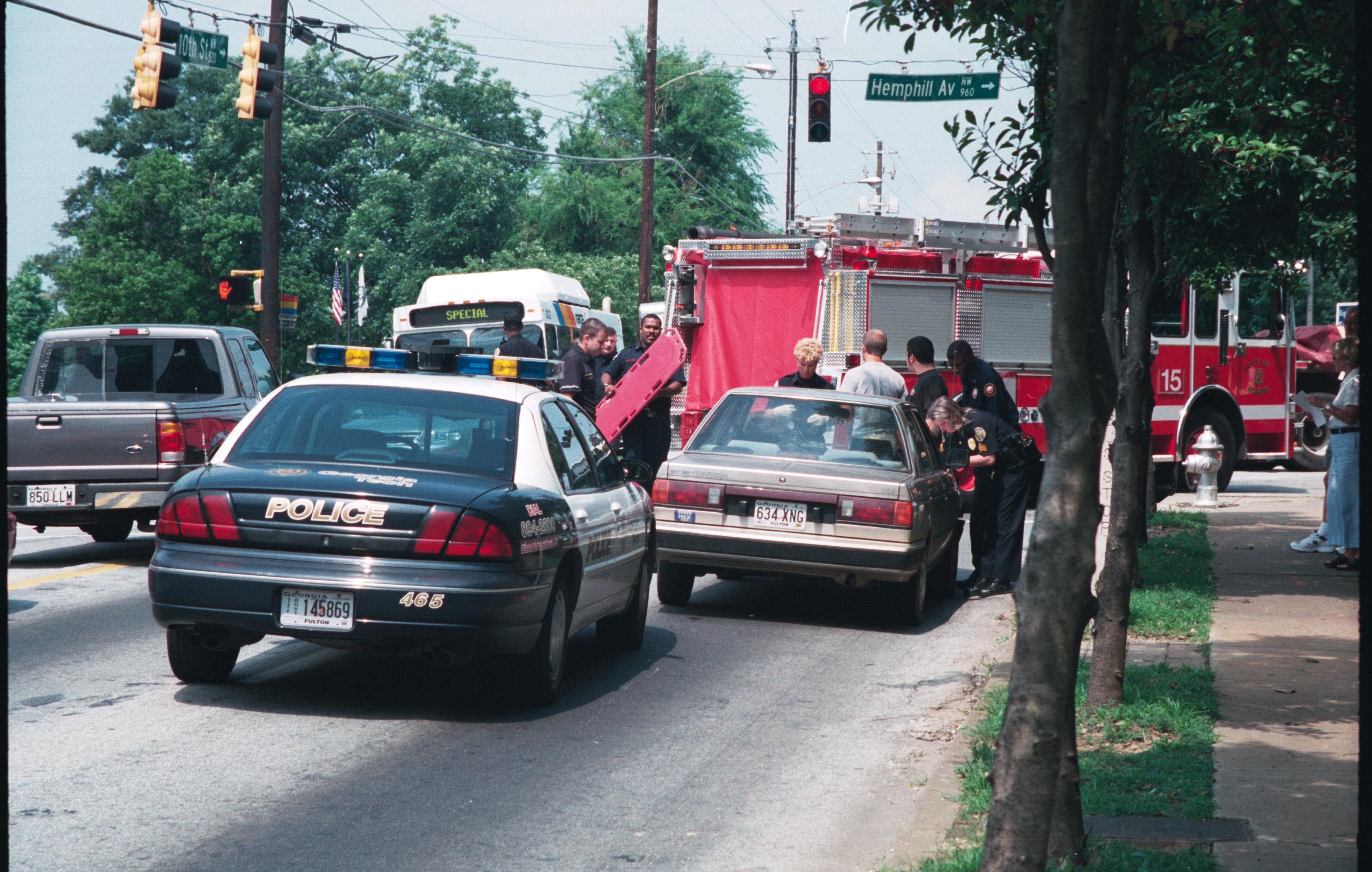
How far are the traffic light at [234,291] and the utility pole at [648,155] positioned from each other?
1129 cm

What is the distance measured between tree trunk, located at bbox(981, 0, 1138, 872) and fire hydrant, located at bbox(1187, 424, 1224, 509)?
14.9 meters

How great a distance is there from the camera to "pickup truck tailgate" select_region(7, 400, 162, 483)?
11.3 m

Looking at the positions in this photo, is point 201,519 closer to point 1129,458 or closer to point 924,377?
point 1129,458

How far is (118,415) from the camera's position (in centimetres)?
1138

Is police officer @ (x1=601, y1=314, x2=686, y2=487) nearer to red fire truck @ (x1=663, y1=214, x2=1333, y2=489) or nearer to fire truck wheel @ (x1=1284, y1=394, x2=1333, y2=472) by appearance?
red fire truck @ (x1=663, y1=214, x2=1333, y2=489)

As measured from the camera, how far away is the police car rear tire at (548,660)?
6762mm

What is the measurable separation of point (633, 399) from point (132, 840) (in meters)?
8.88

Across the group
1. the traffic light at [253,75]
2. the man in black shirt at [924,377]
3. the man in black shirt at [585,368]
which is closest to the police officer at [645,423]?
the man in black shirt at [585,368]

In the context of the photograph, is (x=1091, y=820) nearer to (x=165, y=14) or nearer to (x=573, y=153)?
(x=165, y=14)

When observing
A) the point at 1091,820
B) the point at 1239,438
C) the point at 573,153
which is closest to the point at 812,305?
the point at 1239,438

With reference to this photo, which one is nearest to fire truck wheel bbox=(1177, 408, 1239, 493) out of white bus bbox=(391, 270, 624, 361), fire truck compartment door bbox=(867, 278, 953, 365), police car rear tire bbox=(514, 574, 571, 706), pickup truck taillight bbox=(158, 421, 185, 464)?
fire truck compartment door bbox=(867, 278, 953, 365)

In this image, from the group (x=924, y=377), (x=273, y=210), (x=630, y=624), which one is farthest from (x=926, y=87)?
(x=273, y=210)

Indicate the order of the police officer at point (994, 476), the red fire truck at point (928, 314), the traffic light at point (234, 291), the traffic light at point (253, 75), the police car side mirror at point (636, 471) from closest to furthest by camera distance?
1. the police car side mirror at point (636, 471)
2. the police officer at point (994, 476)
3. the red fire truck at point (928, 314)
4. the traffic light at point (253, 75)
5. the traffic light at point (234, 291)

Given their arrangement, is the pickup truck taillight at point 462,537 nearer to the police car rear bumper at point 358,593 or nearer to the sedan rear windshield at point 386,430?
the police car rear bumper at point 358,593
